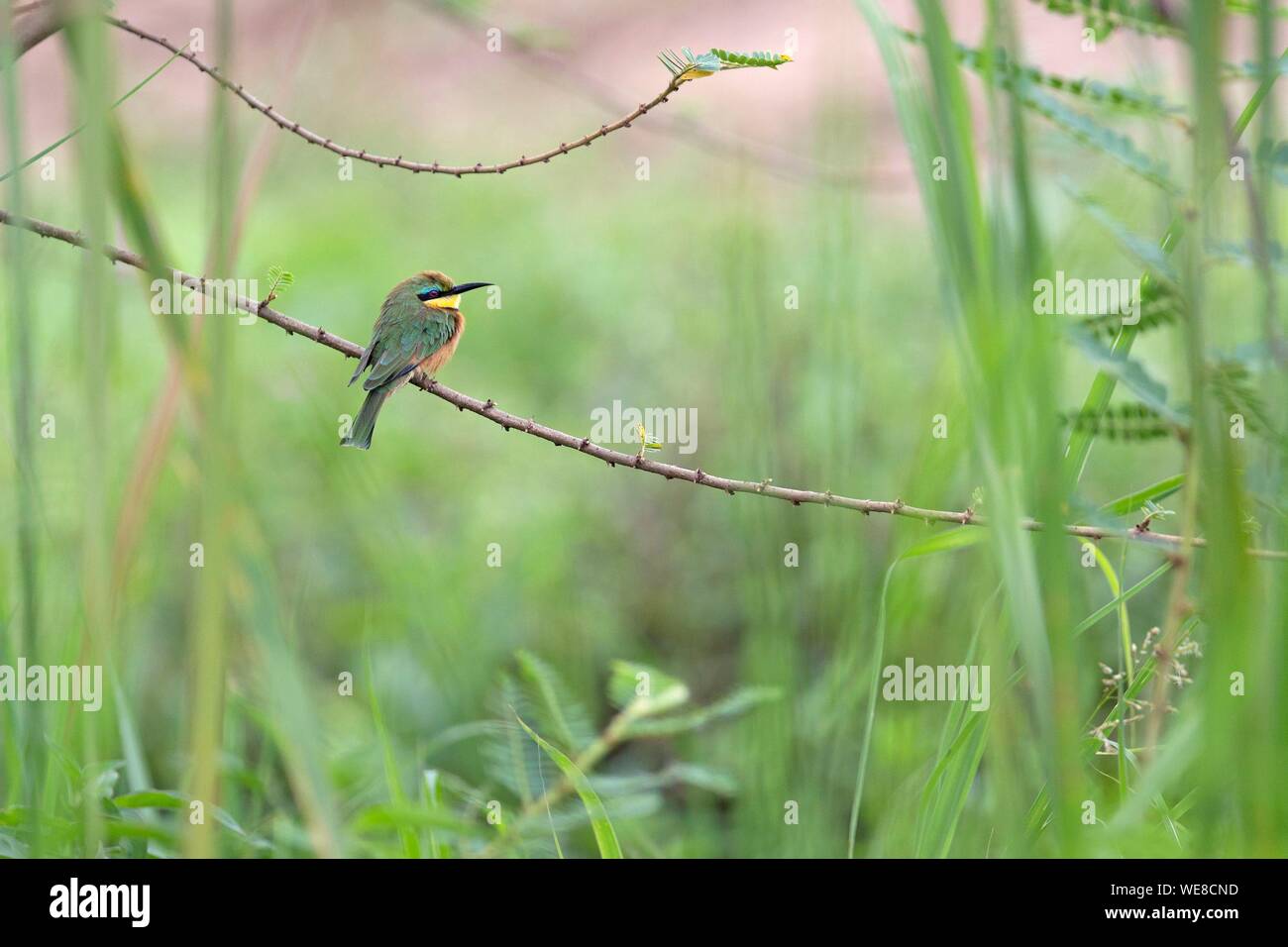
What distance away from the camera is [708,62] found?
840 mm

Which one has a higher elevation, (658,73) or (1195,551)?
(658,73)

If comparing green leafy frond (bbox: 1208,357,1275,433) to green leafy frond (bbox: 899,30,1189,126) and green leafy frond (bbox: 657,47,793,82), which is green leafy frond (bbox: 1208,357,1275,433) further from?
green leafy frond (bbox: 657,47,793,82)

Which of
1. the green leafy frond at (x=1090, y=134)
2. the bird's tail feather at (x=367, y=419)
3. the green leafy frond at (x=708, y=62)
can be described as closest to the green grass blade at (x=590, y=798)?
the bird's tail feather at (x=367, y=419)

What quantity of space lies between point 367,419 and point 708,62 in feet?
2.06

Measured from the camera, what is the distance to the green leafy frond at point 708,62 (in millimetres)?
793

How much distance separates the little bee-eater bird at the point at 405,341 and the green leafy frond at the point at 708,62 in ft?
1.56

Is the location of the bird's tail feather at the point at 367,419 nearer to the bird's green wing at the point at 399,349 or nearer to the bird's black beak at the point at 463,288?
the bird's green wing at the point at 399,349

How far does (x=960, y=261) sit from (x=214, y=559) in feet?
1.31

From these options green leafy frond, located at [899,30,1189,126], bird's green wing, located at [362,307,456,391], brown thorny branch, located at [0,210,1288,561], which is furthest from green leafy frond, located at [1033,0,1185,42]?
bird's green wing, located at [362,307,456,391]
